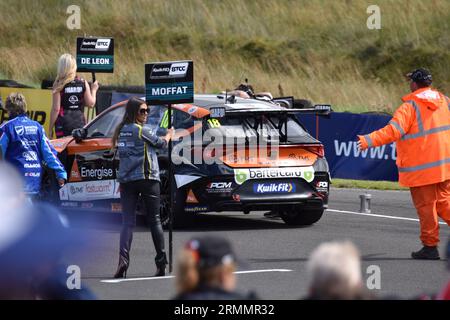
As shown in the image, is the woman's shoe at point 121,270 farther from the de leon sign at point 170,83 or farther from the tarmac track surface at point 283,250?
the de leon sign at point 170,83

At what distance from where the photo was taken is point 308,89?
1559 inches

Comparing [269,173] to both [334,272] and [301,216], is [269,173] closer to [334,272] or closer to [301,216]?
[301,216]

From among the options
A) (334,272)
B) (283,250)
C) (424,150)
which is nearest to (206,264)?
(334,272)

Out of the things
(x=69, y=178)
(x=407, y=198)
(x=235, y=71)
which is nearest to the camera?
(x=69, y=178)

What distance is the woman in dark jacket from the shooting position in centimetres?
1181

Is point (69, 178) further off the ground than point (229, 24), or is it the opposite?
point (229, 24)

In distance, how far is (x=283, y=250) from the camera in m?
13.8

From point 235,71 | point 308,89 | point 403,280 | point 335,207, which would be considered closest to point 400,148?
point 403,280

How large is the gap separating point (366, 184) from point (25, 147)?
1076 centimetres

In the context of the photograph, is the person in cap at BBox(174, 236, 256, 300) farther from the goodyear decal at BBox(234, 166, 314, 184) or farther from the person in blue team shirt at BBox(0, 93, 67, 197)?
the goodyear decal at BBox(234, 166, 314, 184)

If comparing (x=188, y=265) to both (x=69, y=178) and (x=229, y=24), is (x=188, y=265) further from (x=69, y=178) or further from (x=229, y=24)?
(x=229, y=24)

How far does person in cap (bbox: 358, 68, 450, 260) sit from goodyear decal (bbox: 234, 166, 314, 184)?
1869mm

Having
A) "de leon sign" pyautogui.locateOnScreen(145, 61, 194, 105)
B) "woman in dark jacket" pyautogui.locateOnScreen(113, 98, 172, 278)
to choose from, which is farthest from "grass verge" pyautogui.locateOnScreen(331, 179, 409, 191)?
"woman in dark jacket" pyautogui.locateOnScreen(113, 98, 172, 278)
